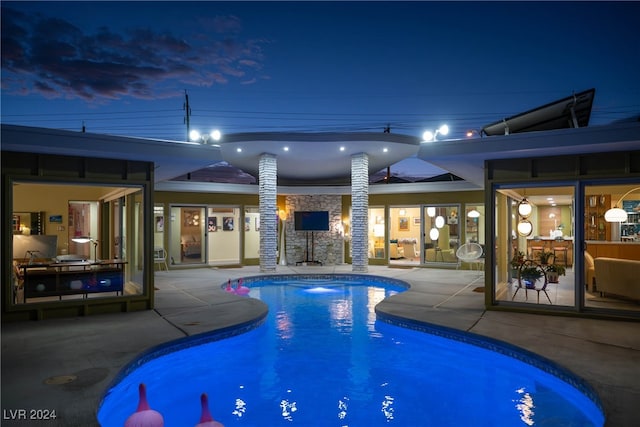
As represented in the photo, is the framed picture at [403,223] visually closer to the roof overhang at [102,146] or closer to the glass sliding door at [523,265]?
the glass sliding door at [523,265]

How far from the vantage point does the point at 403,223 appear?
19516 millimetres

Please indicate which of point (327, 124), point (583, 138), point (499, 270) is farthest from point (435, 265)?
point (327, 124)

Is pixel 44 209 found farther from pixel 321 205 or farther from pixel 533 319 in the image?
pixel 533 319

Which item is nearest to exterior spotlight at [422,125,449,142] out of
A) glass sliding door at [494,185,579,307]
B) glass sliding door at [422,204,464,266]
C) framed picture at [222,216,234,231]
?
glass sliding door at [494,185,579,307]

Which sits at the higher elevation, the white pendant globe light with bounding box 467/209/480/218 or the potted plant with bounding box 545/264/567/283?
the white pendant globe light with bounding box 467/209/480/218

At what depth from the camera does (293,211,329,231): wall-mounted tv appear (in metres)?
16.0

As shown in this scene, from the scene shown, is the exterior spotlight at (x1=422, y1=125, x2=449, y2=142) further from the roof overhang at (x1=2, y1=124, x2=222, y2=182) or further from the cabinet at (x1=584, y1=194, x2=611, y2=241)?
the roof overhang at (x1=2, y1=124, x2=222, y2=182)

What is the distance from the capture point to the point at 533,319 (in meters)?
6.87

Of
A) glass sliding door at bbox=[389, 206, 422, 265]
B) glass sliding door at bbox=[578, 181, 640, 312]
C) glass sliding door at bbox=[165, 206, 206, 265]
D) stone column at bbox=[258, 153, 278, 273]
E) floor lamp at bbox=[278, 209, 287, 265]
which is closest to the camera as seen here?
glass sliding door at bbox=[578, 181, 640, 312]

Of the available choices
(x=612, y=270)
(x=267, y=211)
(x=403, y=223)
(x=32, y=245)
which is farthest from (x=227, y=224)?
(x=612, y=270)

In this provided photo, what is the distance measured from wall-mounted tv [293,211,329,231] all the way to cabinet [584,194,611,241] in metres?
9.11

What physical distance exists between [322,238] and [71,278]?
10184 mm

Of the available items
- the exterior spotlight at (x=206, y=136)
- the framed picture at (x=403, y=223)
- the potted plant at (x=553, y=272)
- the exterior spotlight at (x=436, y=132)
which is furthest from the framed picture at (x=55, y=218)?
the potted plant at (x=553, y=272)

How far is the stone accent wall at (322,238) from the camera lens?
54.5 feet
